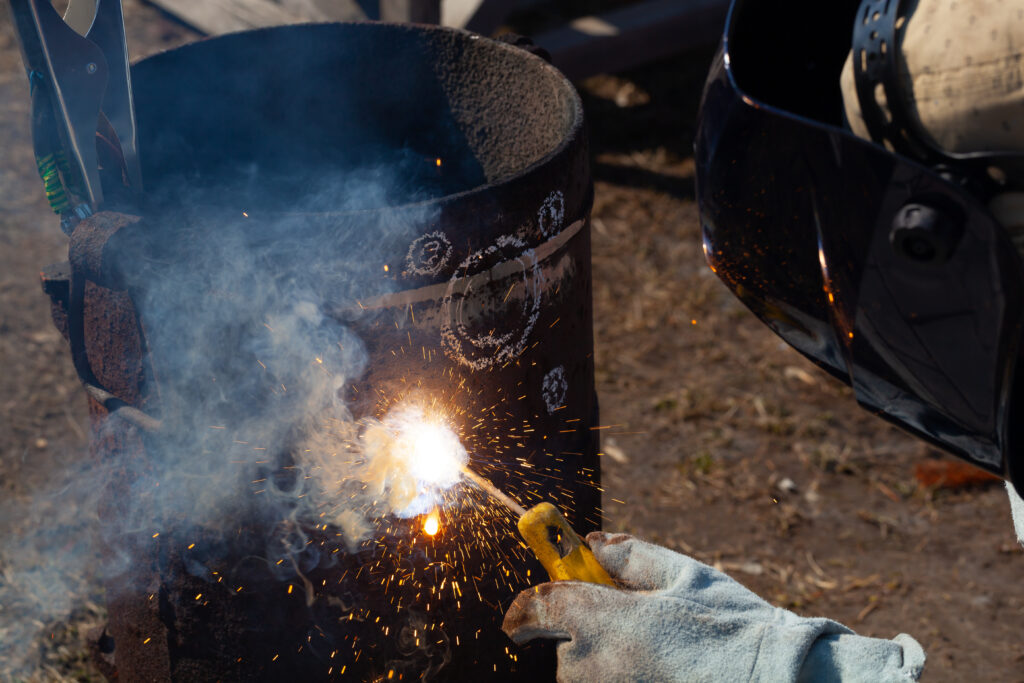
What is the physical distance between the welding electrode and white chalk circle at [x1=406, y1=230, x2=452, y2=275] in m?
0.42

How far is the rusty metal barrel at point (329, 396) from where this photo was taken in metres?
1.41

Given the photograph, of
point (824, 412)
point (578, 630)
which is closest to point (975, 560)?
point (824, 412)

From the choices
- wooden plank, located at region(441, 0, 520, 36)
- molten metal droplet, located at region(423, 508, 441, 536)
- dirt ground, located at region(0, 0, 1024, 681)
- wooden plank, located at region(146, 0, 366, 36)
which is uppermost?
molten metal droplet, located at region(423, 508, 441, 536)

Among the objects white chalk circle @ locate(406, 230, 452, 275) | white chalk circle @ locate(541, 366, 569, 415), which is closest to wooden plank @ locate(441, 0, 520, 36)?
white chalk circle @ locate(541, 366, 569, 415)

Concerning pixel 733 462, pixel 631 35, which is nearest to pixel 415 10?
pixel 631 35

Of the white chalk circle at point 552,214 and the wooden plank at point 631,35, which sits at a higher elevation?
the white chalk circle at point 552,214

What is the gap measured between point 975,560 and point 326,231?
95.8 inches

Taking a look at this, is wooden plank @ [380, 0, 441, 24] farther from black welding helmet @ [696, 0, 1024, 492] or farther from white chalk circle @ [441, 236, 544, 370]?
white chalk circle @ [441, 236, 544, 370]

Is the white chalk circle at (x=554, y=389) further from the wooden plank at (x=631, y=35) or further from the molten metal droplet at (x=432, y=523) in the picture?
the wooden plank at (x=631, y=35)

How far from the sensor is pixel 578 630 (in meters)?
1.41

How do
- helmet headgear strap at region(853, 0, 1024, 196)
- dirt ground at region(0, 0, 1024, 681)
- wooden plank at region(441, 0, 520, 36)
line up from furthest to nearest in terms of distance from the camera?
1. wooden plank at region(441, 0, 520, 36)
2. dirt ground at region(0, 0, 1024, 681)
3. helmet headgear strap at region(853, 0, 1024, 196)

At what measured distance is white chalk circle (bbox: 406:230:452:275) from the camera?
55.1 inches

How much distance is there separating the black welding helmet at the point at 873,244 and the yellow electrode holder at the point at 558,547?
0.54 meters

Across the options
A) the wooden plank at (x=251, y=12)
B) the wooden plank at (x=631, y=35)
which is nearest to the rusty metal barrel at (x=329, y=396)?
the wooden plank at (x=631, y=35)
